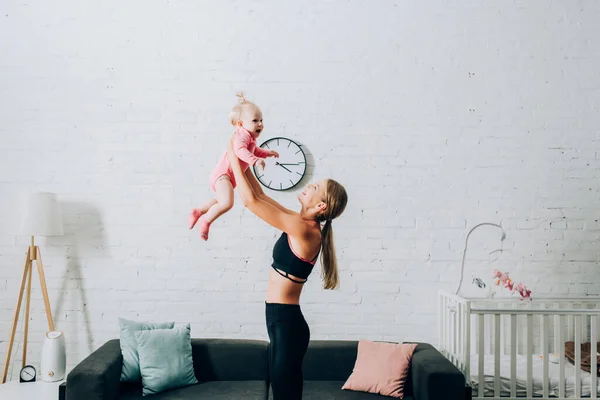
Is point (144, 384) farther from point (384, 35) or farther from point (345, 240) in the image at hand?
point (384, 35)

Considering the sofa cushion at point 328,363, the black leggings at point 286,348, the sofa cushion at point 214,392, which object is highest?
the black leggings at point 286,348

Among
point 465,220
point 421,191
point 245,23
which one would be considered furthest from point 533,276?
point 245,23

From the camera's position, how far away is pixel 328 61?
13.9 feet

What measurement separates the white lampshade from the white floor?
935 mm

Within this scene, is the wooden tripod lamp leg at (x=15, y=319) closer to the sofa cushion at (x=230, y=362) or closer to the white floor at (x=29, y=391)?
the white floor at (x=29, y=391)

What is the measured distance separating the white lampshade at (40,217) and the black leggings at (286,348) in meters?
2.45

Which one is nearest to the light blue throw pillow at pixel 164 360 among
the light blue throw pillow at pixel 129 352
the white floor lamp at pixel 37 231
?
the light blue throw pillow at pixel 129 352

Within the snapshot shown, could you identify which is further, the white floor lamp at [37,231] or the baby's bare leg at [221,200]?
the white floor lamp at [37,231]

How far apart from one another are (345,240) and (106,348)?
1.70 metres

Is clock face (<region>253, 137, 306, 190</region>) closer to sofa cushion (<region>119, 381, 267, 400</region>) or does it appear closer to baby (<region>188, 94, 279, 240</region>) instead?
sofa cushion (<region>119, 381, 267, 400</region>)

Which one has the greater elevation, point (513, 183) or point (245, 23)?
point (245, 23)

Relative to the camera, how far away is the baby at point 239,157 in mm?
1609

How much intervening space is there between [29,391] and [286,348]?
2435 millimetres

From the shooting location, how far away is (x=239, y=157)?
5.32 ft
